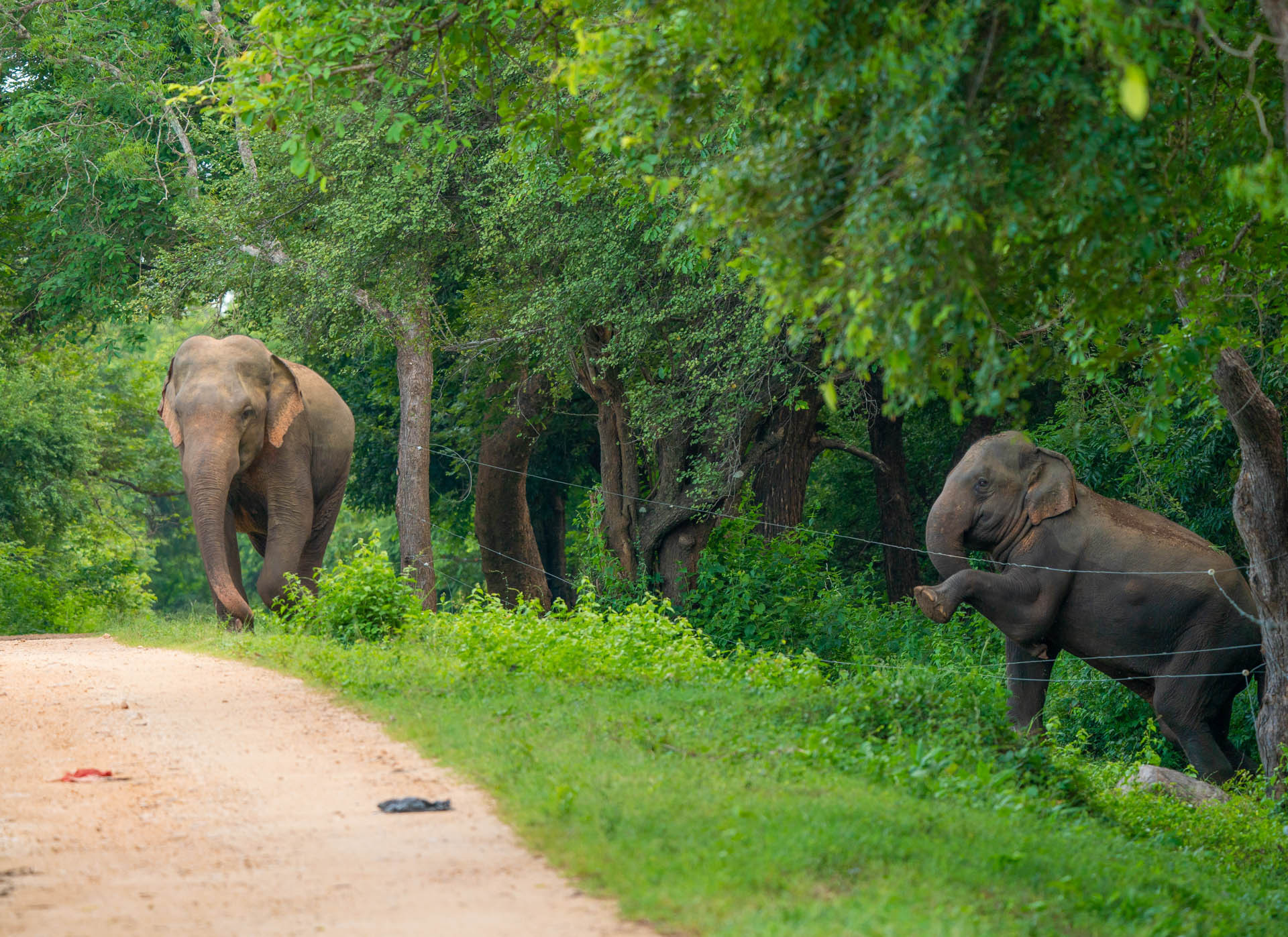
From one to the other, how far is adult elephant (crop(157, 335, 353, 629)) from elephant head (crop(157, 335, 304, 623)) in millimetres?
11

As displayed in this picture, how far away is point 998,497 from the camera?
40.5 feet

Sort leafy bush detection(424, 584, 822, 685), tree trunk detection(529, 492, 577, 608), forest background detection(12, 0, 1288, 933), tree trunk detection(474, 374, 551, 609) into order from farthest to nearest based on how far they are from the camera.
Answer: tree trunk detection(529, 492, 577, 608) → tree trunk detection(474, 374, 551, 609) → leafy bush detection(424, 584, 822, 685) → forest background detection(12, 0, 1288, 933)

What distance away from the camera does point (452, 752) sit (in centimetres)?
727

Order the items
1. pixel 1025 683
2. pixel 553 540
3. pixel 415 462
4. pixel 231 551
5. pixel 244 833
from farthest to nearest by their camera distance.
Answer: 1. pixel 553 540
2. pixel 415 462
3. pixel 231 551
4. pixel 1025 683
5. pixel 244 833

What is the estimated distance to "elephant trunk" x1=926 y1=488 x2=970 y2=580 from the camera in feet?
41.1

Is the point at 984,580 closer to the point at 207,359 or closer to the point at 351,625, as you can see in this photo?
the point at 351,625

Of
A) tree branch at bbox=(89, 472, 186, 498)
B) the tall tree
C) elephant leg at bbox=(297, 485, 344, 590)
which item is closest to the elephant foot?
the tall tree

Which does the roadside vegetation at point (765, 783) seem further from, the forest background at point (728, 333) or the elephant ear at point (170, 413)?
the elephant ear at point (170, 413)

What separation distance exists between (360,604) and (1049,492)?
6.28 metres

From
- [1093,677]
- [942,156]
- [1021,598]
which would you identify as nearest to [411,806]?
[942,156]

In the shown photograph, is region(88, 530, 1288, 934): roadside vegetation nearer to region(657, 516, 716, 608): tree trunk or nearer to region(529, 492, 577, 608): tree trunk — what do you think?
region(657, 516, 716, 608): tree trunk

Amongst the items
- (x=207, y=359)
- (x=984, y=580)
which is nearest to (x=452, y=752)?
(x=984, y=580)

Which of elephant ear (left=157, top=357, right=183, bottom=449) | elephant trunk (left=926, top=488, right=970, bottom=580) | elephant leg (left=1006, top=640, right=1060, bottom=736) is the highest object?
elephant ear (left=157, top=357, right=183, bottom=449)

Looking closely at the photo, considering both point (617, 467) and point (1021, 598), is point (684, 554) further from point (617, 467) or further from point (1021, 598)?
point (1021, 598)
